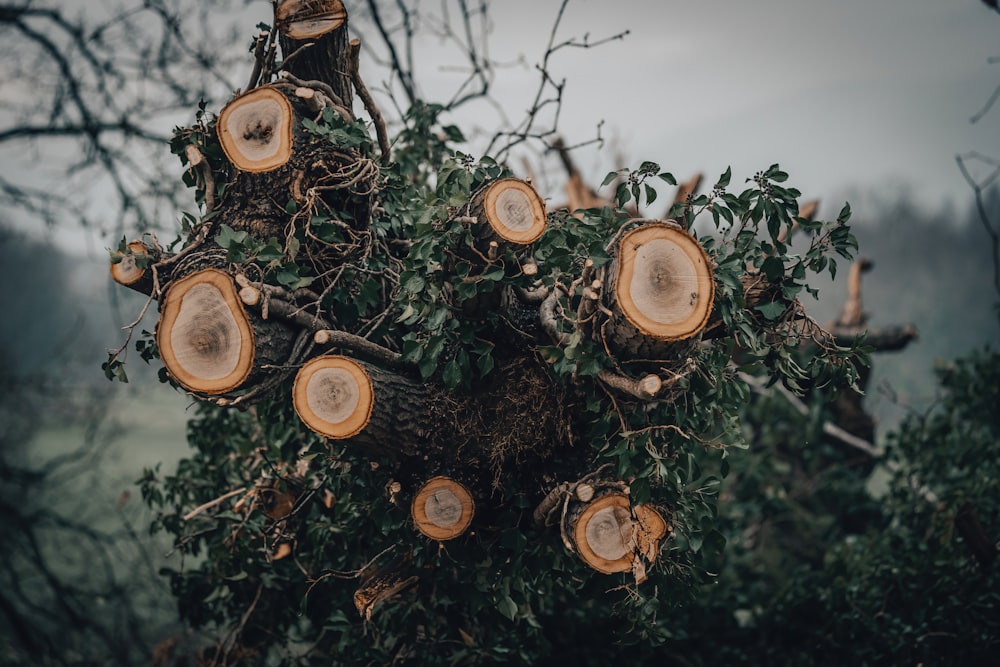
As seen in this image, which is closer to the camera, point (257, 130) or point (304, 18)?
point (257, 130)

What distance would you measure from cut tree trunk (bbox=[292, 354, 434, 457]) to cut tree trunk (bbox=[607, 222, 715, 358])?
2.38 feet

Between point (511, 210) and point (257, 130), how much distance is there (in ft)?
2.73

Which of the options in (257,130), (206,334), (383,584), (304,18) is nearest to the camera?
(206,334)

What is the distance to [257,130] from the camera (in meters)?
1.98

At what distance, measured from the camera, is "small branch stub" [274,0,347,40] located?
2.11m

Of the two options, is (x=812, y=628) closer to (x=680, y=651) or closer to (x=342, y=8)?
(x=680, y=651)

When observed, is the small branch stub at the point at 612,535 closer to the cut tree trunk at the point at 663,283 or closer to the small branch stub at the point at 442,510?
the small branch stub at the point at 442,510

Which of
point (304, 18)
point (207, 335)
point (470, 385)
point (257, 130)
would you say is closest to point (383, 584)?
point (470, 385)

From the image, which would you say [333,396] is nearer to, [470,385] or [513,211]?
[470,385]

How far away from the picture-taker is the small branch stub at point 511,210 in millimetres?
1753

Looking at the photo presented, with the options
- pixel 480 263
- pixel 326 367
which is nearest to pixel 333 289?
pixel 326 367

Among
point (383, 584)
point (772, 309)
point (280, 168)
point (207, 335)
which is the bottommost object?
point (383, 584)

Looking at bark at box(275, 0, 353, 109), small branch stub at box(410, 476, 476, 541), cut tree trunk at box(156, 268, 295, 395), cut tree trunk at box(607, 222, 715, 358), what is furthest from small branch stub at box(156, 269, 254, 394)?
cut tree trunk at box(607, 222, 715, 358)

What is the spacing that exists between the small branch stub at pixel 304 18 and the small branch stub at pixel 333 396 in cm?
→ 108
